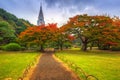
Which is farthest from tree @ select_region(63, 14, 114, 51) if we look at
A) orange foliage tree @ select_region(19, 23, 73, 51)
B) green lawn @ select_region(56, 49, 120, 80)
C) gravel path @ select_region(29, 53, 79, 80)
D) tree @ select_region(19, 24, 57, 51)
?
gravel path @ select_region(29, 53, 79, 80)

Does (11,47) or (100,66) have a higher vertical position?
(11,47)

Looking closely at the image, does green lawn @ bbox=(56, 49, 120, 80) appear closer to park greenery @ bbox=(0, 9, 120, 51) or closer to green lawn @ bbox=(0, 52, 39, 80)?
green lawn @ bbox=(0, 52, 39, 80)

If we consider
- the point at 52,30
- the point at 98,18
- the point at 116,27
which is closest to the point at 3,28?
the point at 52,30

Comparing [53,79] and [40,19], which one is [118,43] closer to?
[53,79]

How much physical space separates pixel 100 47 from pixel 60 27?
69.8 feet

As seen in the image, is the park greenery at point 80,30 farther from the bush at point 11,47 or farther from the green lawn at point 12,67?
the green lawn at point 12,67

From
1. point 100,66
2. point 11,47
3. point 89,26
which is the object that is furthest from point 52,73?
point 11,47

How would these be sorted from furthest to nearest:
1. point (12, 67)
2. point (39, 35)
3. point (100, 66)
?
1. point (39, 35)
2. point (100, 66)
3. point (12, 67)

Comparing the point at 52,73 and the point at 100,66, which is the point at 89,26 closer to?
the point at 100,66

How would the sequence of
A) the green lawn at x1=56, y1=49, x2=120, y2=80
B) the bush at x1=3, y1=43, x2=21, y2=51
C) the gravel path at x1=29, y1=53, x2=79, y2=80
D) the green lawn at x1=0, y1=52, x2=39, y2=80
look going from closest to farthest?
1. the gravel path at x1=29, y1=53, x2=79, y2=80
2. the green lawn at x1=0, y1=52, x2=39, y2=80
3. the green lawn at x1=56, y1=49, x2=120, y2=80
4. the bush at x1=3, y1=43, x2=21, y2=51

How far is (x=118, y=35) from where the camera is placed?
4872 cm

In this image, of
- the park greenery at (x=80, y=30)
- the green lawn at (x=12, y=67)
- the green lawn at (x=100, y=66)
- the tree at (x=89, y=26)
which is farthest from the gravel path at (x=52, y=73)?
the tree at (x=89, y=26)

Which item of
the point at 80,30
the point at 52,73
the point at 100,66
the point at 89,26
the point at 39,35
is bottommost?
the point at 52,73

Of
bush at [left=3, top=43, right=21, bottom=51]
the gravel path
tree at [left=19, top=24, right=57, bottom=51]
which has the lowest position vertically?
the gravel path
